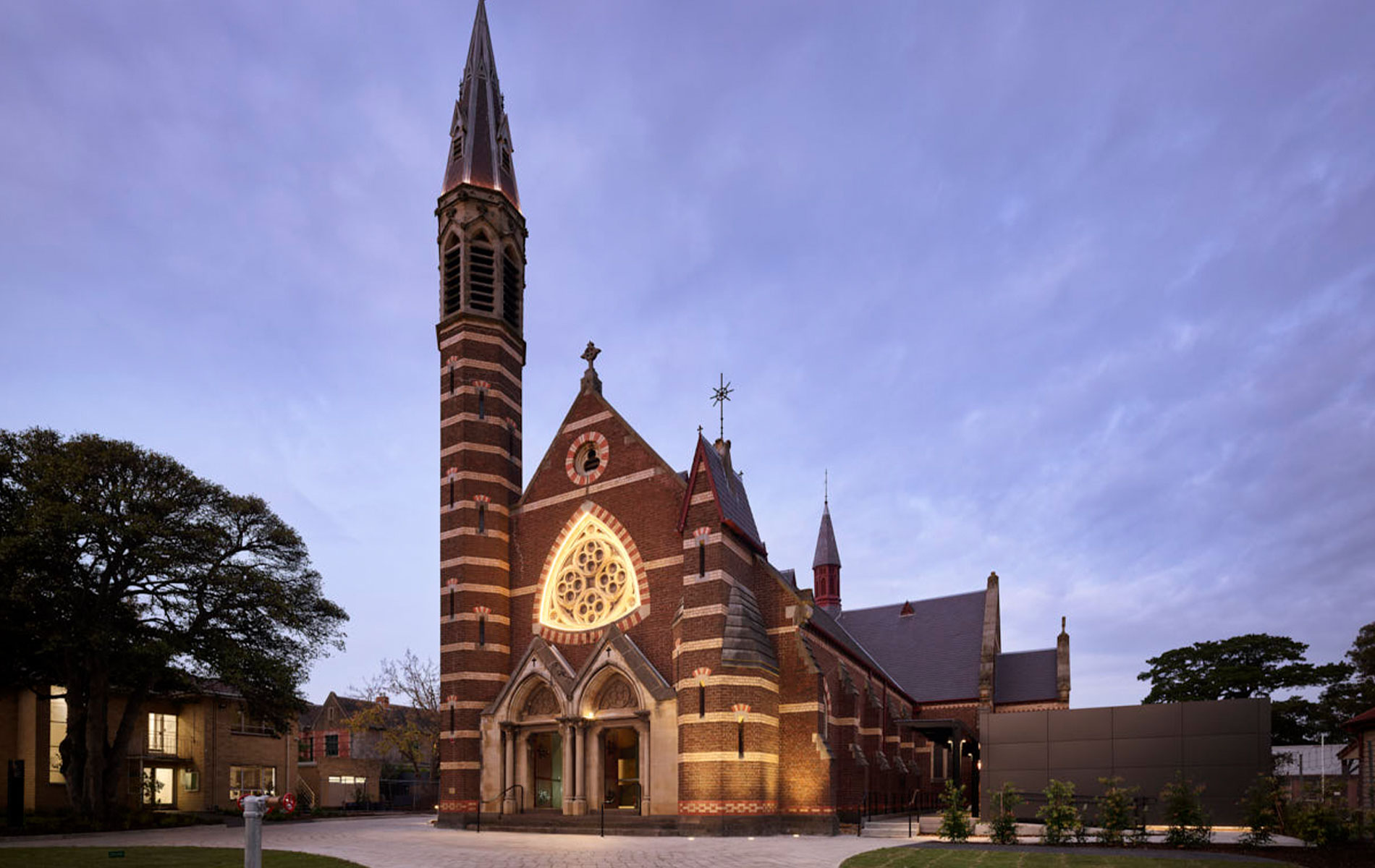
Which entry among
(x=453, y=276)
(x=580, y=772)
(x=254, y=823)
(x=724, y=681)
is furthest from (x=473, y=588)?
(x=254, y=823)

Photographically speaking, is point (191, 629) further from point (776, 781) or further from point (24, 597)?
point (776, 781)

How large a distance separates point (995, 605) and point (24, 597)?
42.9 meters

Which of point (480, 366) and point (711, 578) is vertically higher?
point (480, 366)

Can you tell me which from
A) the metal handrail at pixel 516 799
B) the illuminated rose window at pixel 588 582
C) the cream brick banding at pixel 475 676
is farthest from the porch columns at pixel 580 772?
the cream brick banding at pixel 475 676

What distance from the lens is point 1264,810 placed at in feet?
63.5

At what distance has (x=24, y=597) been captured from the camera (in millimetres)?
26297

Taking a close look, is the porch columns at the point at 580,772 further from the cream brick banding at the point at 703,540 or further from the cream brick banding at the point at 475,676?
the cream brick banding at the point at 703,540

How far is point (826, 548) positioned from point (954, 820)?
38.8 m

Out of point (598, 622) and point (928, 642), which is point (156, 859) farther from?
point (928, 642)

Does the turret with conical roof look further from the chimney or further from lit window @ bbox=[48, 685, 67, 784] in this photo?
lit window @ bbox=[48, 685, 67, 784]

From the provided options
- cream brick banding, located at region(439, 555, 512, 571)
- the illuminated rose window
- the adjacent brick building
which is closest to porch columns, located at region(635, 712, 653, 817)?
the illuminated rose window

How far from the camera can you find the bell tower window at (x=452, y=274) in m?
33.0

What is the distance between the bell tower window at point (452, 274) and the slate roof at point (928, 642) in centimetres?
2739

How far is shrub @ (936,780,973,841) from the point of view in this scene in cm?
2116
